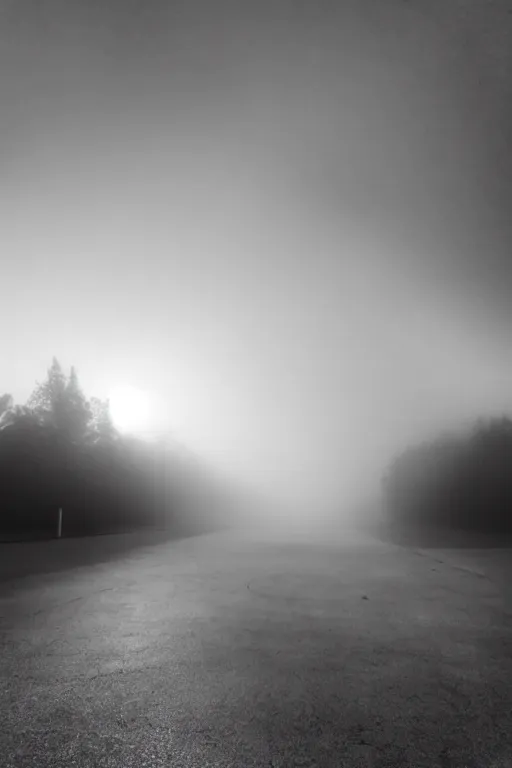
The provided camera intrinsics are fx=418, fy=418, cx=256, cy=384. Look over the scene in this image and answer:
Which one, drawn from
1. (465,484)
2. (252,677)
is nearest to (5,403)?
(252,677)

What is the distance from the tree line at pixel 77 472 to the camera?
22141 millimetres

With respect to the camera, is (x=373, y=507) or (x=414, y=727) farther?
(x=373, y=507)

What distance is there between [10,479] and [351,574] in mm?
19051

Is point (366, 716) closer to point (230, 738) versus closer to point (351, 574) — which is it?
point (230, 738)

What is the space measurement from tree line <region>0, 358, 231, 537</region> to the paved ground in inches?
623

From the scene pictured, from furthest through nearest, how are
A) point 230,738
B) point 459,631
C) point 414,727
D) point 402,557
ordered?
point 402,557, point 459,631, point 414,727, point 230,738

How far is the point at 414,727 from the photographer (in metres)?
3.10

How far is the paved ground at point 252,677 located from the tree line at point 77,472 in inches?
623

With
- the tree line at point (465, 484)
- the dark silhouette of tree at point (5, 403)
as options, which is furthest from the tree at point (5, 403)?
the tree line at point (465, 484)

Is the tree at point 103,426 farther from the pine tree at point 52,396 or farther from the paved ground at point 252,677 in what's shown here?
the paved ground at point 252,677

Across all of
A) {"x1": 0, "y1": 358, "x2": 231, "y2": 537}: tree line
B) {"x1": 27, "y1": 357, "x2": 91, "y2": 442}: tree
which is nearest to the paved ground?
{"x1": 0, "y1": 358, "x2": 231, "y2": 537}: tree line

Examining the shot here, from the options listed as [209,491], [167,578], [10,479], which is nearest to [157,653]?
[167,578]

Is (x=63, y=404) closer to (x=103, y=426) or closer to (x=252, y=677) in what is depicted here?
(x=103, y=426)

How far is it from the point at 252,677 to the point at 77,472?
2578 cm
